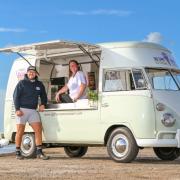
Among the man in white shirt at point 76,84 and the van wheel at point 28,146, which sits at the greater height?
the man in white shirt at point 76,84

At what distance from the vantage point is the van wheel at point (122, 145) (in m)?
12.2

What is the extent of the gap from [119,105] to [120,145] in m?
0.87

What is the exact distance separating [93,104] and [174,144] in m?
2.14

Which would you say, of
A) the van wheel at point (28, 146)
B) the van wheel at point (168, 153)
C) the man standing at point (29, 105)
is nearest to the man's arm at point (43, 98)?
the man standing at point (29, 105)

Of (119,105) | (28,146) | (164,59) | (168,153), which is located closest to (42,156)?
(28,146)

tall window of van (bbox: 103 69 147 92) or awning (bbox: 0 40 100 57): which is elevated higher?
awning (bbox: 0 40 100 57)

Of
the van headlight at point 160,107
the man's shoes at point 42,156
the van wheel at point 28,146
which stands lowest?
the man's shoes at point 42,156

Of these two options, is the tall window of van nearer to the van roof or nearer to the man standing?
the van roof

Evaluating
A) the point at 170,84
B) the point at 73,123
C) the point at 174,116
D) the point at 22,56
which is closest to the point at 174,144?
the point at 174,116

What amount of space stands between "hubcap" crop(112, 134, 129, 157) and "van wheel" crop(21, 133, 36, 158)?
2.80 metres

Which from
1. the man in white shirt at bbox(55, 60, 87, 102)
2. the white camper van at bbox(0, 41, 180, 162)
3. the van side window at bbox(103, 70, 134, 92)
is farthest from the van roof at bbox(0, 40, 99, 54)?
the van side window at bbox(103, 70, 134, 92)

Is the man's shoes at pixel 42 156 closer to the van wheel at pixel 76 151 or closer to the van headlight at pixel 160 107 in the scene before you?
the van wheel at pixel 76 151

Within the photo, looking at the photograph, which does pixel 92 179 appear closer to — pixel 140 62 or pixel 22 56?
pixel 140 62

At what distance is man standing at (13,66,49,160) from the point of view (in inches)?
548
